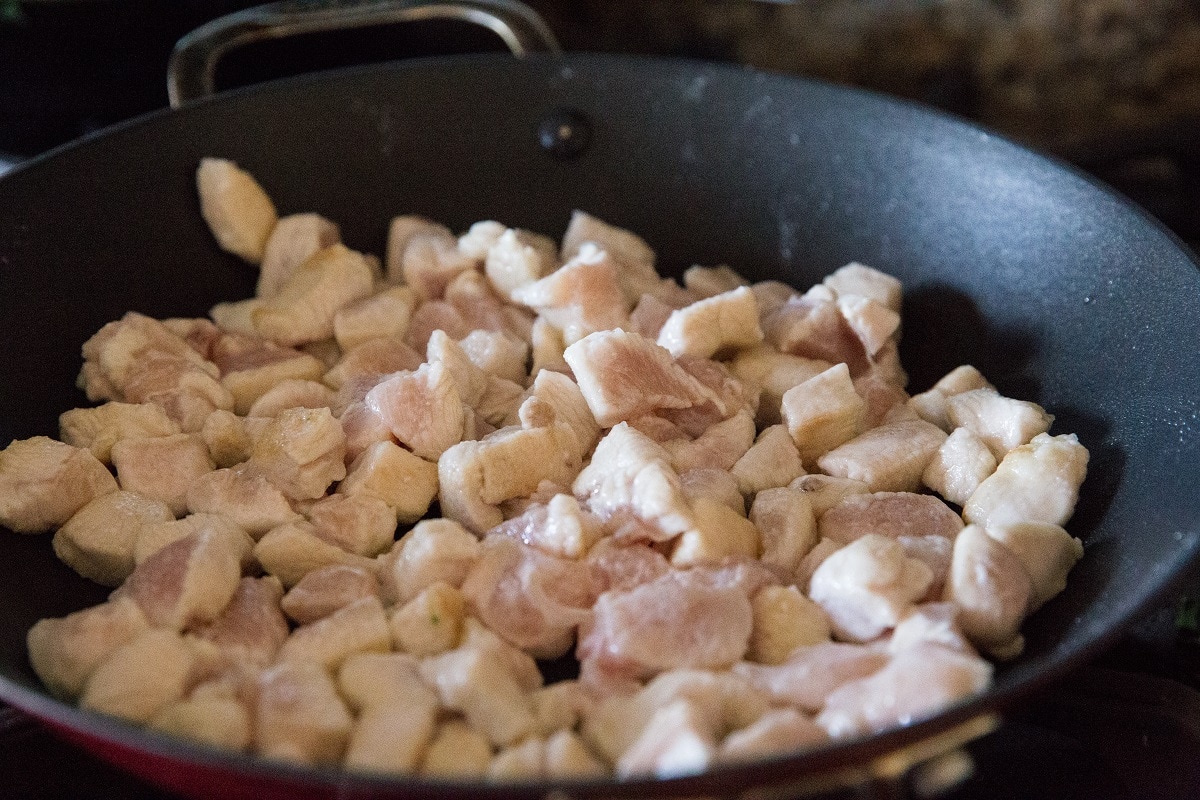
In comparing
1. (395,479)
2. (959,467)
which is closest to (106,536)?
(395,479)

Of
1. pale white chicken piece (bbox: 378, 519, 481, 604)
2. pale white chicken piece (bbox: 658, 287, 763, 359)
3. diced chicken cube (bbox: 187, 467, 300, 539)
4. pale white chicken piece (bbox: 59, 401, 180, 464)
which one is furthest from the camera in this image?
pale white chicken piece (bbox: 658, 287, 763, 359)

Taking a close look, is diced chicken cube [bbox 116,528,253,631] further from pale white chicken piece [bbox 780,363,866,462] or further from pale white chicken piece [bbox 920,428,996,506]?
pale white chicken piece [bbox 920,428,996,506]

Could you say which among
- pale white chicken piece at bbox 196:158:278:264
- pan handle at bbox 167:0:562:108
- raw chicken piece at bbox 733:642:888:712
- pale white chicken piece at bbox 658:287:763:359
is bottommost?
raw chicken piece at bbox 733:642:888:712

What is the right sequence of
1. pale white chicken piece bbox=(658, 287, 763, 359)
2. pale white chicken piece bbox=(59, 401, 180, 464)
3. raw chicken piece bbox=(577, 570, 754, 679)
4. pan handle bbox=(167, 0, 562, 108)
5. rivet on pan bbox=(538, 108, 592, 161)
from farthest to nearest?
1. rivet on pan bbox=(538, 108, 592, 161)
2. pan handle bbox=(167, 0, 562, 108)
3. pale white chicken piece bbox=(658, 287, 763, 359)
4. pale white chicken piece bbox=(59, 401, 180, 464)
5. raw chicken piece bbox=(577, 570, 754, 679)

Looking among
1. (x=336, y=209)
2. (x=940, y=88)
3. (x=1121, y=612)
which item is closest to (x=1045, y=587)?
(x=1121, y=612)

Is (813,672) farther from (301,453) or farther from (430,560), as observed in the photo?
(301,453)

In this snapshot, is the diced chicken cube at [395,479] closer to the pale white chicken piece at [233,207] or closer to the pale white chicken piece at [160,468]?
the pale white chicken piece at [160,468]

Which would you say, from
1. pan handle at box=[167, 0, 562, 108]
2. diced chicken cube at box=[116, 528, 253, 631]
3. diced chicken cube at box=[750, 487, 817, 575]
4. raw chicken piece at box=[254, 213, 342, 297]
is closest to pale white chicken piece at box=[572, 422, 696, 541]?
diced chicken cube at box=[750, 487, 817, 575]
